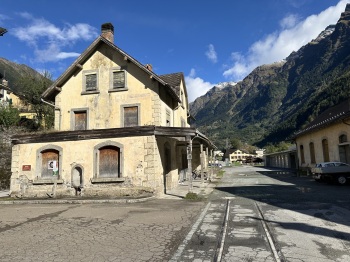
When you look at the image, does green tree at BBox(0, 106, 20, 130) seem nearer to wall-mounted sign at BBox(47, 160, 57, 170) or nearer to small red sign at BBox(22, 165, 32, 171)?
small red sign at BBox(22, 165, 32, 171)

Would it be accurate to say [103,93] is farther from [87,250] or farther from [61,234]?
[87,250]

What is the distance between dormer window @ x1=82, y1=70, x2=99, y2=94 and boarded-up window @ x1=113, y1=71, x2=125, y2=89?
4.41 ft

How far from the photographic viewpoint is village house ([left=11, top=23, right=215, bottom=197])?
14.4m

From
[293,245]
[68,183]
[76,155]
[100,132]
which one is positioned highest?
[100,132]

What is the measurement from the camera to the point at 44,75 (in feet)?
141

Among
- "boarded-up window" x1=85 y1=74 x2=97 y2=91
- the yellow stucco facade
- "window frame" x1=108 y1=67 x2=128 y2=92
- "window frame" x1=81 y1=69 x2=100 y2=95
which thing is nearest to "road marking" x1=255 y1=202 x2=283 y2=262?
"window frame" x1=108 y1=67 x2=128 y2=92

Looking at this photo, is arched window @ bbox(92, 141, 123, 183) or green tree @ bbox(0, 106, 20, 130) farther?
green tree @ bbox(0, 106, 20, 130)

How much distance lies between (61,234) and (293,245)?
5854 millimetres

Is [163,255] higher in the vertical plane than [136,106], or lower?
lower

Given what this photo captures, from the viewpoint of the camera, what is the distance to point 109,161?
1476 cm

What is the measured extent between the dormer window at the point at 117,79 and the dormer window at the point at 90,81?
1113 mm

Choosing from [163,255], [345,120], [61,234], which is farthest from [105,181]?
[345,120]

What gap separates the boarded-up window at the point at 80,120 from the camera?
730 inches

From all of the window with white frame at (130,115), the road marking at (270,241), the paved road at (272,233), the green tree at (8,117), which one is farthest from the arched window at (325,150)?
the green tree at (8,117)
